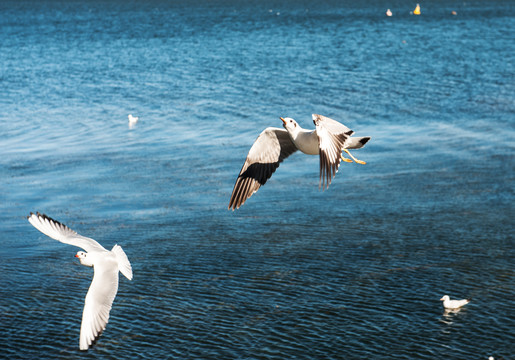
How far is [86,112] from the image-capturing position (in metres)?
35.6

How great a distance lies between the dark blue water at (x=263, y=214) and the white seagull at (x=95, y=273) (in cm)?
364

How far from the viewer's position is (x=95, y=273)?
40.5 ft

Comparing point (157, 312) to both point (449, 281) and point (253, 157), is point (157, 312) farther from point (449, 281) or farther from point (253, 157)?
point (449, 281)

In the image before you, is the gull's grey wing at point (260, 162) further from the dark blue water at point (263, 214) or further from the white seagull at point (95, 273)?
the dark blue water at point (263, 214)

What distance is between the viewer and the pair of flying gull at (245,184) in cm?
1165

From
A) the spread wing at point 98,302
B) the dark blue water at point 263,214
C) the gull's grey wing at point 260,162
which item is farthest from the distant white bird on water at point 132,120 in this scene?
the spread wing at point 98,302

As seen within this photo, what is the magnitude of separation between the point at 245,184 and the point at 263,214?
7910 millimetres

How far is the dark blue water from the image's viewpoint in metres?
16.2

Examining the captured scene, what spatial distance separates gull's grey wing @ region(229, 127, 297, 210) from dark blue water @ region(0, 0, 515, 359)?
3.50m

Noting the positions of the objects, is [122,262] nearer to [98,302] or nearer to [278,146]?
[98,302]

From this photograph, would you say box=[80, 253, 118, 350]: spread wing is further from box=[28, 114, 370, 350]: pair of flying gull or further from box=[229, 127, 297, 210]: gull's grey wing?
box=[229, 127, 297, 210]: gull's grey wing

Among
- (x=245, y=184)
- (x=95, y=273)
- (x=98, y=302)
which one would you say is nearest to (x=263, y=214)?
(x=245, y=184)

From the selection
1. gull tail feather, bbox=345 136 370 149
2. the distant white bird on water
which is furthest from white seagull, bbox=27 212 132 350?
the distant white bird on water

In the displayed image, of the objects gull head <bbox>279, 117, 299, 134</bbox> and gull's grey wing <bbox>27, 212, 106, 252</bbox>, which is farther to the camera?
gull head <bbox>279, 117, 299, 134</bbox>
